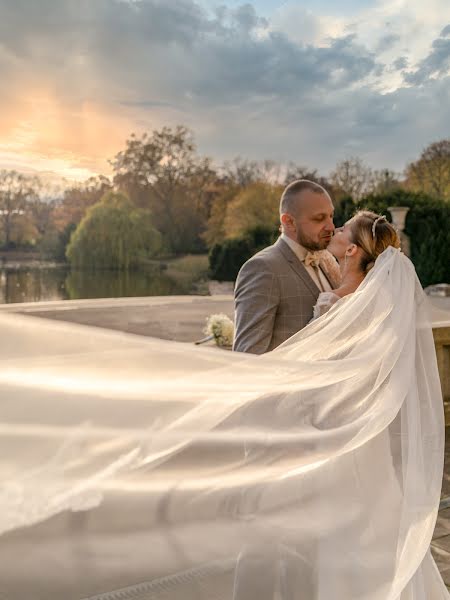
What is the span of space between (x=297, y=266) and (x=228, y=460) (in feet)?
3.12

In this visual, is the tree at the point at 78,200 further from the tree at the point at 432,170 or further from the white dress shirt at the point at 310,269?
the white dress shirt at the point at 310,269

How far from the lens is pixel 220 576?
6.47ft

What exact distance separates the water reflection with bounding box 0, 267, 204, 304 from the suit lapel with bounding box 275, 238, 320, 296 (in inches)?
1048

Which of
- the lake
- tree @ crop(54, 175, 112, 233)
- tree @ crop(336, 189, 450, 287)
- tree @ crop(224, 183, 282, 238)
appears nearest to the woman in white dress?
tree @ crop(336, 189, 450, 287)

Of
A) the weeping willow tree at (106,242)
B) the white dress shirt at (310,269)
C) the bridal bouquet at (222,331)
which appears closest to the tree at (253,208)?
the weeping willow tree at (106,242)

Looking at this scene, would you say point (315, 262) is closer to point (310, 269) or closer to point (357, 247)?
point (310, 269)

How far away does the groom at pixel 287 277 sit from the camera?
252cm

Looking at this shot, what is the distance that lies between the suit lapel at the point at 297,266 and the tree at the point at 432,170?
27313 mm

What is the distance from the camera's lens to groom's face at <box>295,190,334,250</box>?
2564 millimetres

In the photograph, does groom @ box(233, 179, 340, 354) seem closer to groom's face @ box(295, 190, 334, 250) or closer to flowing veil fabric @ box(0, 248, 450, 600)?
groom's face @ box(295, 190, 334, 250)

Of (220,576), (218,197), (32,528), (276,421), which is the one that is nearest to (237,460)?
(276,421)

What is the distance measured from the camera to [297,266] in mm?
2611

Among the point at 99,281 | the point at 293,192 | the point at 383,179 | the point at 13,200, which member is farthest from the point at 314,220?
the point at 13,200

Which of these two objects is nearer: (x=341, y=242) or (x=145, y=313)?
(x=341, y=242)
